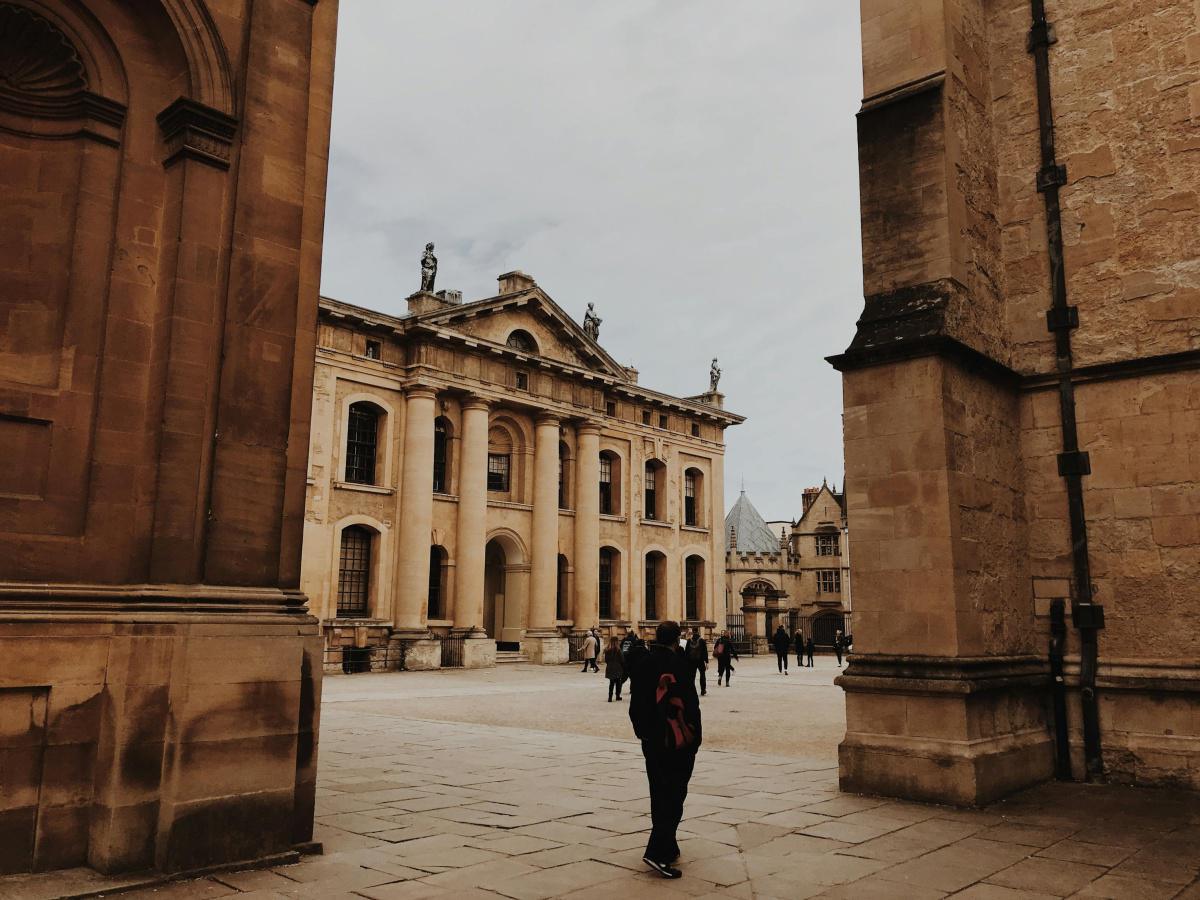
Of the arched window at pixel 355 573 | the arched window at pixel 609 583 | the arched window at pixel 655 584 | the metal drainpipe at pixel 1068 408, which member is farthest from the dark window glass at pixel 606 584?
the metal drainpipe at pixel 1068 408

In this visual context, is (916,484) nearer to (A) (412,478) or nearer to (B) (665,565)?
(A) (412,478)

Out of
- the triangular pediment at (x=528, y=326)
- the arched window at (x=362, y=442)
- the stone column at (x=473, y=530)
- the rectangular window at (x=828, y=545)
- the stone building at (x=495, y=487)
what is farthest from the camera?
the rectangular window at (x=828, y=545)

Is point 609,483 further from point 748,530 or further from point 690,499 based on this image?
point 748,530

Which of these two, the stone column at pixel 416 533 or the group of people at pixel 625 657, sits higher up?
the stone column at pixel 416 533

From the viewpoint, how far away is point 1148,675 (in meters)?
9.27

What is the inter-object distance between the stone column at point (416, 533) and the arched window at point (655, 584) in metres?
13.1

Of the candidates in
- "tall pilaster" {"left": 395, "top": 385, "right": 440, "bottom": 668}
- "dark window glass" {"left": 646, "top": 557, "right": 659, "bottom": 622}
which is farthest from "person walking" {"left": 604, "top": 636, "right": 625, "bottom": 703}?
"dark window glass" {"left": 646, "top": 557, "right": 659, "bottom": 622}

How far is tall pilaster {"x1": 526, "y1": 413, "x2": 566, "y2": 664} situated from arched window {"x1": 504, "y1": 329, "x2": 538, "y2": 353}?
277cm

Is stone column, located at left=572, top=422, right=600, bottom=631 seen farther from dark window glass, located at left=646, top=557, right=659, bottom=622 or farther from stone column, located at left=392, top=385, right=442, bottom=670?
stone column, located at left=392, top=385, right=442, bottom=670

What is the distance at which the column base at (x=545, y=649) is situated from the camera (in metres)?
36.5

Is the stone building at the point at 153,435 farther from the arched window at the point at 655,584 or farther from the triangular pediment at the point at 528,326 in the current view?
the arched window at the point at 655,584

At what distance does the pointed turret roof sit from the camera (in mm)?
73062

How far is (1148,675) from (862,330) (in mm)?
4415

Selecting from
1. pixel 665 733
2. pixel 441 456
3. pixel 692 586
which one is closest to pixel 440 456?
pixel 441 456
